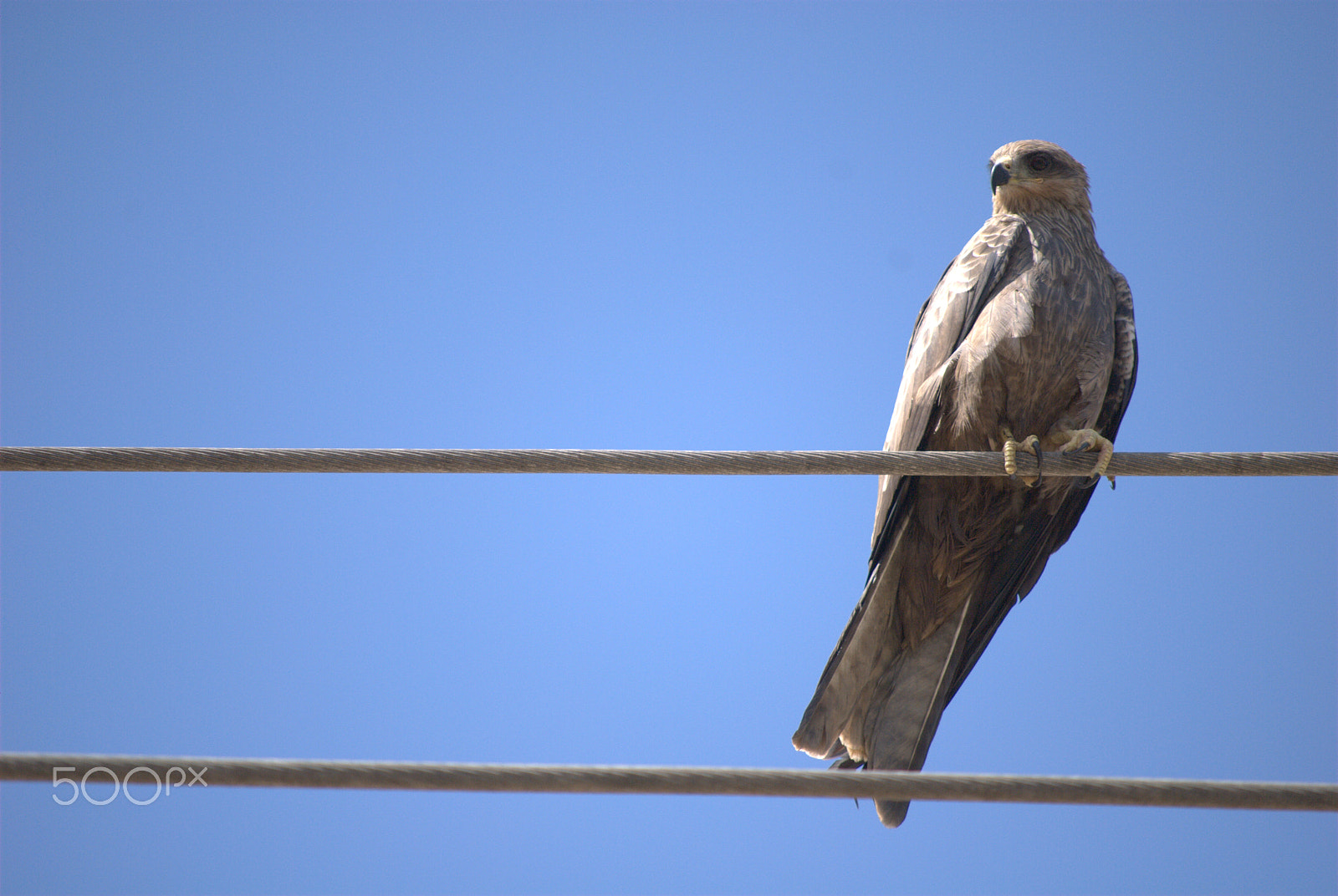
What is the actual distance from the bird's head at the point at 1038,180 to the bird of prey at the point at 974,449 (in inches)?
11.8

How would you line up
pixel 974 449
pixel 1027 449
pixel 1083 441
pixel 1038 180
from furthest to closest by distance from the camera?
1. pixel 1038 180
2. pixel 974 449
3. pixel 1083 441
4. pixel 1027 449

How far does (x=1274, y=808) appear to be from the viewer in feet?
7.97

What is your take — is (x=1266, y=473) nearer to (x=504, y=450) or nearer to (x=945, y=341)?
(x=945, y=341)

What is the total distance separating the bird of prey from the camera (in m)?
4.28

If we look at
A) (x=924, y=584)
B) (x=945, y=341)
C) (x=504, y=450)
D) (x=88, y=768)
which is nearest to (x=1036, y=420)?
(x=945, y=341)

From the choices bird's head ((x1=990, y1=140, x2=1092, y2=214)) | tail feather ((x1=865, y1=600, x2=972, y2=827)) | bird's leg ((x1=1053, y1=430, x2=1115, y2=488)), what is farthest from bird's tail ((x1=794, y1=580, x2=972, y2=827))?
bird's head ((x1=990, y1=140, x2=1092, y2=214))

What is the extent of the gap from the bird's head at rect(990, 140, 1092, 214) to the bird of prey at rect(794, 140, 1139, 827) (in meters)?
0.30

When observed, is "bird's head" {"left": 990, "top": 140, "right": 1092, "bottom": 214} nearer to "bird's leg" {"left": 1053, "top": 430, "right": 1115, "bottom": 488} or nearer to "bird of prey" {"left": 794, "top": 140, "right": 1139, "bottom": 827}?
"bird of prey" {"left": 794, "top": 140, "right": 1139, "bottom": 827}

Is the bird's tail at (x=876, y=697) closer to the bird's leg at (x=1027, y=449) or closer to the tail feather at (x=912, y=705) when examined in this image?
the tail feather at (x=912, y=705)

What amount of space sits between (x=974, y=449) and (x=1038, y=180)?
1.64m

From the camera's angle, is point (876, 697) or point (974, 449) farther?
point (974, 449)

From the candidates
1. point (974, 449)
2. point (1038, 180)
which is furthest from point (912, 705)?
point (1038, 180)

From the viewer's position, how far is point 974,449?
4555mm

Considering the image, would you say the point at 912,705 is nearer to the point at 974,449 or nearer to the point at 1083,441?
the point at 974,449
